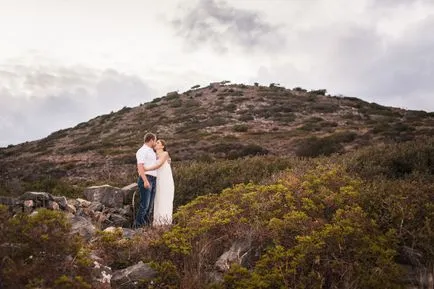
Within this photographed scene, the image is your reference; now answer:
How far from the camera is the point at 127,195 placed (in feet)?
44.5

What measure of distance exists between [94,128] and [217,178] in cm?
3787

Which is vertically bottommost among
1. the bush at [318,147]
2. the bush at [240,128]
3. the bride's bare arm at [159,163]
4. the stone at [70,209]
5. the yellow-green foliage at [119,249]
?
the yellow-green foliage at [119,249]

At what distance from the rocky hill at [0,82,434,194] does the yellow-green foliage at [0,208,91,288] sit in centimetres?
932

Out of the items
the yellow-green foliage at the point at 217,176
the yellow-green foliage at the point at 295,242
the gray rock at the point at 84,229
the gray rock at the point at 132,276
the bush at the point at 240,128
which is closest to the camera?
the yellow-green foliage at the point at 295,242

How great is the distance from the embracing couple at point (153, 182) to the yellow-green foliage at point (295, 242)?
222 centimetres

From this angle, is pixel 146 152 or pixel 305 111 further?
pixel 305 111

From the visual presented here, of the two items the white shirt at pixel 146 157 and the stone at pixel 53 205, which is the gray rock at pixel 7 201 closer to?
the stone at pixel 53 205

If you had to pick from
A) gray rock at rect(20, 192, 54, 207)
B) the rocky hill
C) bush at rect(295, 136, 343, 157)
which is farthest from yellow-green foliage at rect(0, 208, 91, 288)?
bush at rect(295, 136, 343, 157)

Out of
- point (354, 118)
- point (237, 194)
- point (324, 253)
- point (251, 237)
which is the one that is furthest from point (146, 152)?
point (354, 118)

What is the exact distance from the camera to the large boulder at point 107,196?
13070 mm

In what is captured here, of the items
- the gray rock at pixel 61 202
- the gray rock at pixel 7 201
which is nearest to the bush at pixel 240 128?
the gray rock at pixel 61 202

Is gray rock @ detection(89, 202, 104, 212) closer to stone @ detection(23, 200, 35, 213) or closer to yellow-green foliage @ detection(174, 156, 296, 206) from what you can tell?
stone @ detection(23, 200, 35, 213)

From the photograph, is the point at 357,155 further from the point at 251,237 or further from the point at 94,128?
the point at 94,128

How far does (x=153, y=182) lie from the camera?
36.8 ft
